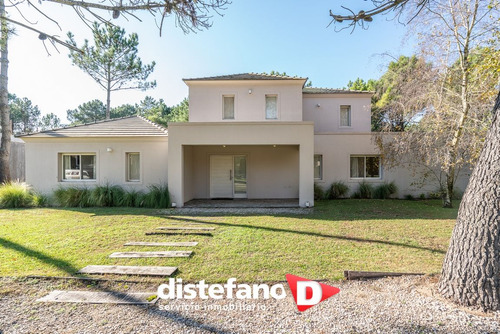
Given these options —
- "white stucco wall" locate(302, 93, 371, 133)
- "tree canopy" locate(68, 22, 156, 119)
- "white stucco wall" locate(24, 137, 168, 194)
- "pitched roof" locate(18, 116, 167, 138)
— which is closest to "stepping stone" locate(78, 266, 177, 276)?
"white stucco wall" locate(24, 137, 168, 194)

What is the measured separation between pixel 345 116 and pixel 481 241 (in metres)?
14.2

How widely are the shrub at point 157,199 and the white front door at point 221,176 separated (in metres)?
3.25

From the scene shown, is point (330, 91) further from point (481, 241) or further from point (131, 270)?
point (131, 270)

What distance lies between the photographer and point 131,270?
4551 millimetres

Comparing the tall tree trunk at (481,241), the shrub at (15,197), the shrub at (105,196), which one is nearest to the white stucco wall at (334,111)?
the shrub at (105,196)

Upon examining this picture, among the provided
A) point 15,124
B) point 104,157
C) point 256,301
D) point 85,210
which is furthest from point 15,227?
point 15,124

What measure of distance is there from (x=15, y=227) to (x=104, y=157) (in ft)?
17.5

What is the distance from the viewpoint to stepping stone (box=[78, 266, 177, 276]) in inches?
174

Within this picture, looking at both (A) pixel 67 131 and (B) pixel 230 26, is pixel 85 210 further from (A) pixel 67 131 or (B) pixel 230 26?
(B) pixel 230 26

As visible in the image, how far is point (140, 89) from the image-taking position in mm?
26328

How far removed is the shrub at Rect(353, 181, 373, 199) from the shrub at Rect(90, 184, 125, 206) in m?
12.2

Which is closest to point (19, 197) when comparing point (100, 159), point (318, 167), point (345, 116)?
point (100, 159)

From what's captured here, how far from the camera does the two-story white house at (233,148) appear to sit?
1097 cm

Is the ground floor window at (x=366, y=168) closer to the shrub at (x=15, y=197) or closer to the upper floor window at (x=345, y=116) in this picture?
the upper floor window at (x=345, y=116)
